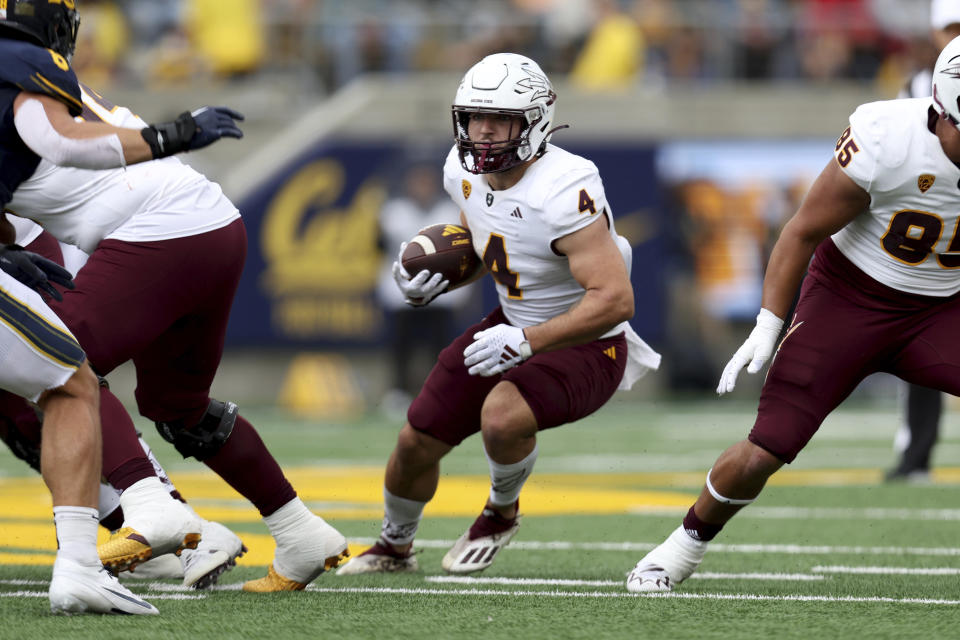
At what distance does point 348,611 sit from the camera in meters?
3.89

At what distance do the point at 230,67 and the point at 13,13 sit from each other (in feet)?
31.3

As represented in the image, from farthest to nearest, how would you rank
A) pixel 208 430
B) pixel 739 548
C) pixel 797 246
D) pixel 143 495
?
pixel 739 548
pixel 208 430
pixel 797 246
pixel 143 495

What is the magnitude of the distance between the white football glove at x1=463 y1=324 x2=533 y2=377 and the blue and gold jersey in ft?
4.25

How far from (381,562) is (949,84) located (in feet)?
7.40

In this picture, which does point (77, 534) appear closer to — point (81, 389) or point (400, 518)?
point (81, 389)

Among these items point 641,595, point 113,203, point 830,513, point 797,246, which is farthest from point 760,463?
point 830,513

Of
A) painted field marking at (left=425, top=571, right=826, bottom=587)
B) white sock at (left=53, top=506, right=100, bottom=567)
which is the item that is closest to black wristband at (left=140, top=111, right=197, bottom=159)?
white sock at (left=53, top=506, right=100, bottom=567)

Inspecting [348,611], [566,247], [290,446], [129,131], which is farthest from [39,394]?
[290,446]

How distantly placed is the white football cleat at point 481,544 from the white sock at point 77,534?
1406 mm

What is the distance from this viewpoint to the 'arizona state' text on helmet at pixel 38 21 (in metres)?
3.79

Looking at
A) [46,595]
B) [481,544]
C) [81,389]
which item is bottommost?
[481,544]

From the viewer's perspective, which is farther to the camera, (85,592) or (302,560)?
(302,560)

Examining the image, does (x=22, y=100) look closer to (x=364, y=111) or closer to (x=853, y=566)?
(x=853, y=566)

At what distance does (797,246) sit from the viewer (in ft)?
13.6
